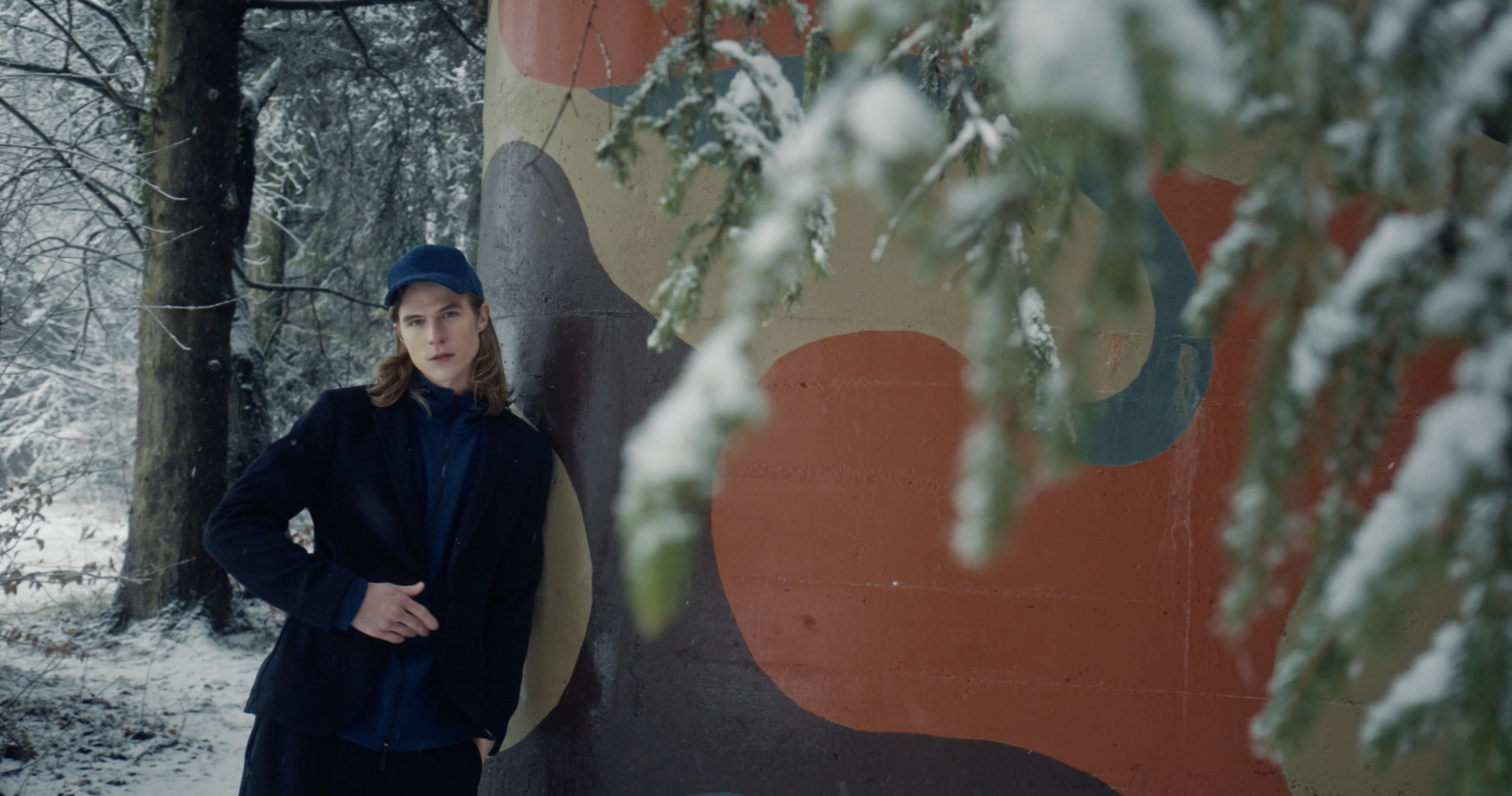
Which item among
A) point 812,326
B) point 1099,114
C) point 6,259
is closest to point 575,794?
point 812,326

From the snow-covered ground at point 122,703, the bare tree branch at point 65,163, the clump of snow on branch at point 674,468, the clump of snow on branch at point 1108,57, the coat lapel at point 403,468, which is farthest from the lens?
the bare tree branch at point 65,163

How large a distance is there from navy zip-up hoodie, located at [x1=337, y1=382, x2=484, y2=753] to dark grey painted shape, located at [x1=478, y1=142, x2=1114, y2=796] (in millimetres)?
332

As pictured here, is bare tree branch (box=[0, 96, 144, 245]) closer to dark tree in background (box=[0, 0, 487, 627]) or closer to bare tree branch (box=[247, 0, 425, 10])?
dark tree in background (box=[0, 0, 487, 627])

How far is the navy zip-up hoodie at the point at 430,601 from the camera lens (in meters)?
2.36

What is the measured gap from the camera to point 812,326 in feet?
8.77

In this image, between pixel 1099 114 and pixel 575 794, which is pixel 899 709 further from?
pixel 1099 114

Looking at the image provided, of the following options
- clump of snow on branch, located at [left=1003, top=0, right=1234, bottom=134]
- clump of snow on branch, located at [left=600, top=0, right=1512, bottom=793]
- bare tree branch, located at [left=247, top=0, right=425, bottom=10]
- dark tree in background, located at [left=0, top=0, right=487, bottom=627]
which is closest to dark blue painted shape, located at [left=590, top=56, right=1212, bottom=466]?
clump of snow on branch, located at [left=600, top=0, right=1512, bottom=793]

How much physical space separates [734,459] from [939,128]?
1.17 metres

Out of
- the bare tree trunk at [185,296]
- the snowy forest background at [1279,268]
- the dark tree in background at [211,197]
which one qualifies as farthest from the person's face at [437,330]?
the bare tree trunk at [185,296]

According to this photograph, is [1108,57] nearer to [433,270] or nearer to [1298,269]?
[1298,269]

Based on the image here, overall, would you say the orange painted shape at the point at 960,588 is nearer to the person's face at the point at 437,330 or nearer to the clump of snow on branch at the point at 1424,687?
the person's face at the point at 437,330

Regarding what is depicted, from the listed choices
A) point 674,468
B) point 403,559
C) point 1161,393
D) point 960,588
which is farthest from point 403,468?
point 1161,393

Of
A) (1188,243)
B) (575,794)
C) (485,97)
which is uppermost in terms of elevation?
(485,97)

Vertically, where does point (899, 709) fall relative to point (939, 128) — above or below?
below
